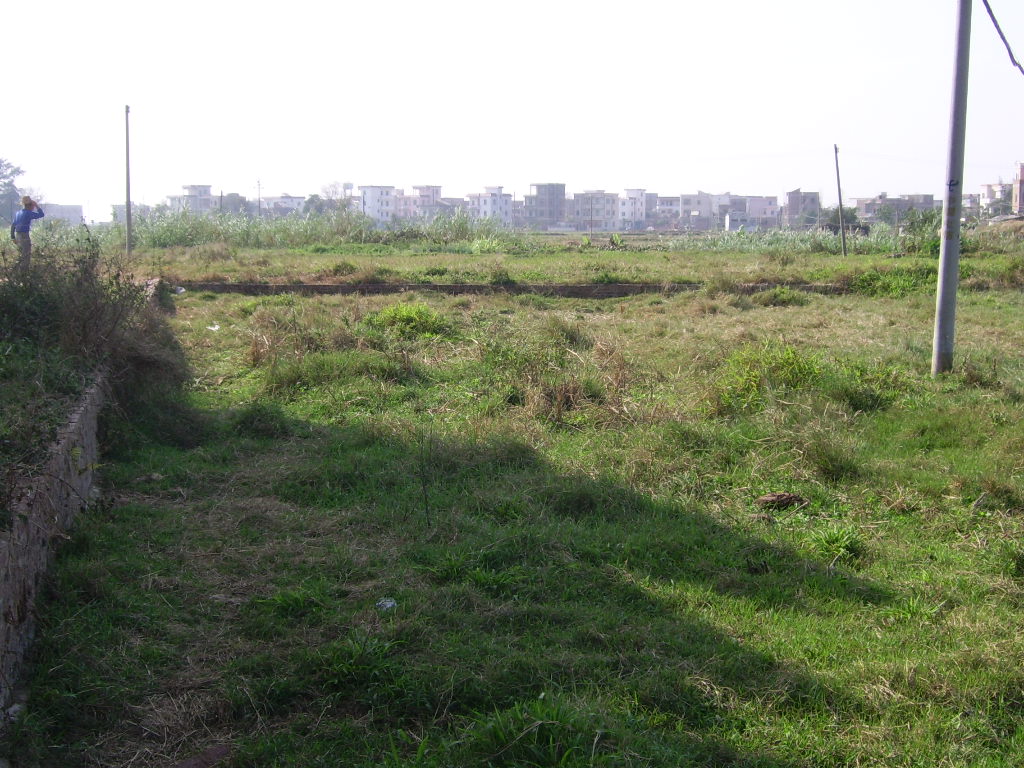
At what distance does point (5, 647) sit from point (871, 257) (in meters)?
24.9

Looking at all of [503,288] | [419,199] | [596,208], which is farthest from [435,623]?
[419,199]

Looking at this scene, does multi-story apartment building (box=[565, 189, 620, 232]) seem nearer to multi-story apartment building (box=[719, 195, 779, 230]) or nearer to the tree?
multi-story apartment building (box=[719, 195, 779, 230])

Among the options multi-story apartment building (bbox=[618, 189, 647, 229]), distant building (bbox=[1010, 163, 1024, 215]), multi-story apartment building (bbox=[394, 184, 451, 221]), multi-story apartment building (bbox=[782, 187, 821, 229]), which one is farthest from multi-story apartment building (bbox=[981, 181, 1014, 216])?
multi-story apartment building (bbox=[394, 184, 451, 221])

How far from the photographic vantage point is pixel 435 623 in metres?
4.06

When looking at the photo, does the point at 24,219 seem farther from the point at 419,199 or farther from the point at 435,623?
the point at 419,199

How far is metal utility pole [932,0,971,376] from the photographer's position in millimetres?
9133

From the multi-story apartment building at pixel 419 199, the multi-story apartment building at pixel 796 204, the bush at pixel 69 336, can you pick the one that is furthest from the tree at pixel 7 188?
the multi-story apartment building at pixel 419 199

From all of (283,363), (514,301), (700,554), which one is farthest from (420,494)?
(514,301)

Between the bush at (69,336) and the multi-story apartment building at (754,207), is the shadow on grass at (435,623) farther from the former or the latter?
the multi-story apartment building at (754,207)

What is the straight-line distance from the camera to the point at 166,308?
49.8 feet

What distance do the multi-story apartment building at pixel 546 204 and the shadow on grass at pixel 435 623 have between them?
116 metres

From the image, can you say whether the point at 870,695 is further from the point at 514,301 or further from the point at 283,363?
the point at 514,301

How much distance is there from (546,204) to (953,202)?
11371 centimetres

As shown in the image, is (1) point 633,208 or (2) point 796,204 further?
(1) point 633,208
